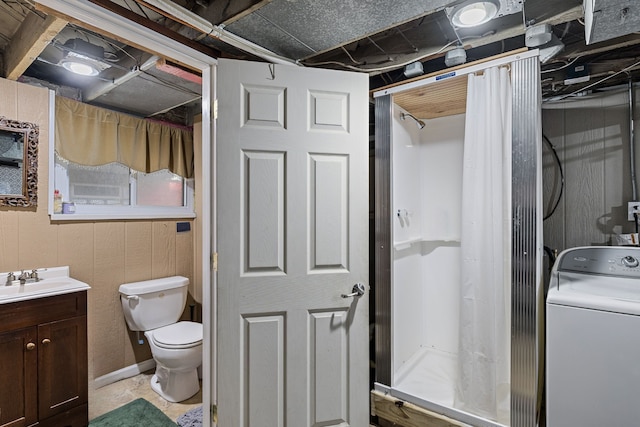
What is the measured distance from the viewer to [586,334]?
4.49 feet

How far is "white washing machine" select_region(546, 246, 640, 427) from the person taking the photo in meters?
1.29

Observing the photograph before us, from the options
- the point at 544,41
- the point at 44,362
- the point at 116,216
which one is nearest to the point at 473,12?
the point at 544,41

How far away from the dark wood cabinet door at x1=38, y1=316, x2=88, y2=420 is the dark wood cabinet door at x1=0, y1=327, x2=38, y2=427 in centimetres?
3

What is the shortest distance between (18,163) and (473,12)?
278 cm

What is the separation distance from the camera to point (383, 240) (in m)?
2.00

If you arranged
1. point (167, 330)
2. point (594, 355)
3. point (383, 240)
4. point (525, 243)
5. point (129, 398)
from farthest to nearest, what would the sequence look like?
point (167, 330)
point (129, 398)
point (383, 240)
point (525, 243)
point (594, 355)

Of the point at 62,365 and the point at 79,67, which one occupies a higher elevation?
the point at 79,67

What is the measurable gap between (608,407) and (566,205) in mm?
1215

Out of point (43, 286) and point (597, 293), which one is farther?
point (43, 286)

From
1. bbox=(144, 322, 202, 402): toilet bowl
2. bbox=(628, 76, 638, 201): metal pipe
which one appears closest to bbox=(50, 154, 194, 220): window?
bbox=(144, 322, 202, 402): toilet bowl

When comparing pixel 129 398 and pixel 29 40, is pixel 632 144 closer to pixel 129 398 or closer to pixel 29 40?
pixel 29 40

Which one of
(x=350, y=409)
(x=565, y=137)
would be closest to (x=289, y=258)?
(x=350, y=409)

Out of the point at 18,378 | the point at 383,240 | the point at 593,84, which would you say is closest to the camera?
the point at 18,378

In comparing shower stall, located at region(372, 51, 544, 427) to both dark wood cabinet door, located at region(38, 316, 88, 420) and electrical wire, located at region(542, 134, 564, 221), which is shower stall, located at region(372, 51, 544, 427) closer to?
electrical wire, located at region(542, 134, 564, 221)
